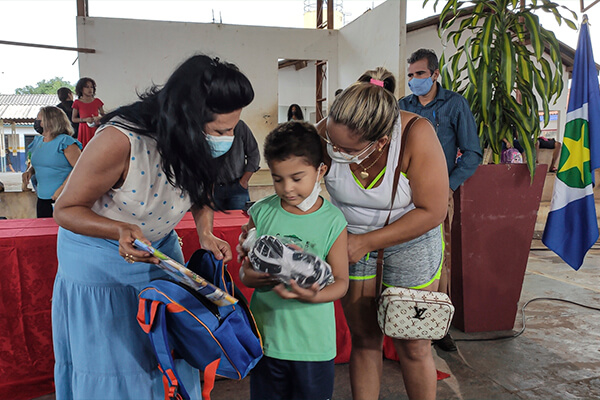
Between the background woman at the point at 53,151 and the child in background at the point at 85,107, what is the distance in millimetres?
1303

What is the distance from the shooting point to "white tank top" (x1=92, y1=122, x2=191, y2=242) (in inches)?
44.5

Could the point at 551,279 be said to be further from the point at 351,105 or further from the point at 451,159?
the point at 351,105

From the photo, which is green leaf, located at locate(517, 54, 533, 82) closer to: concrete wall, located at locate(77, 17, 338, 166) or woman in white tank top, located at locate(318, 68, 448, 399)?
woman in white tank top, located at locate(318, 68, 448, 399)

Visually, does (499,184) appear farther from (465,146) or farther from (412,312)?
(412,312)

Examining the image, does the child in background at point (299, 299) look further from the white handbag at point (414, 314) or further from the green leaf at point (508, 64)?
the green leaf at point (508, 64)

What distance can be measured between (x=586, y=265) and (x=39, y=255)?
199 inches

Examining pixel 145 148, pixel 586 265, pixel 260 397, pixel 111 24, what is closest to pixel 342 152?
pixel 145 148

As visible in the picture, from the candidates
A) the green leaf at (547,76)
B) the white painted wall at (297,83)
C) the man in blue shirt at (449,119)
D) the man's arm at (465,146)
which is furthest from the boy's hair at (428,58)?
the white painted wall at (297,83)

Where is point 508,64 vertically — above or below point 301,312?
above

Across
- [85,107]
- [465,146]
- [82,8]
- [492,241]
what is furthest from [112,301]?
[82,8]

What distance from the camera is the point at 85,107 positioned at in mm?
4961

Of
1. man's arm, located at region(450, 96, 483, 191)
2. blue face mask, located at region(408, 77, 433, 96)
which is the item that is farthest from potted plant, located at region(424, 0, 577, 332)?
blue face mask, located at region(408, 77, 433, 96)

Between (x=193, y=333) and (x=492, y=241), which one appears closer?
(x=193, y=333)

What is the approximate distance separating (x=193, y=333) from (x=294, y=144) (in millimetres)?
567
